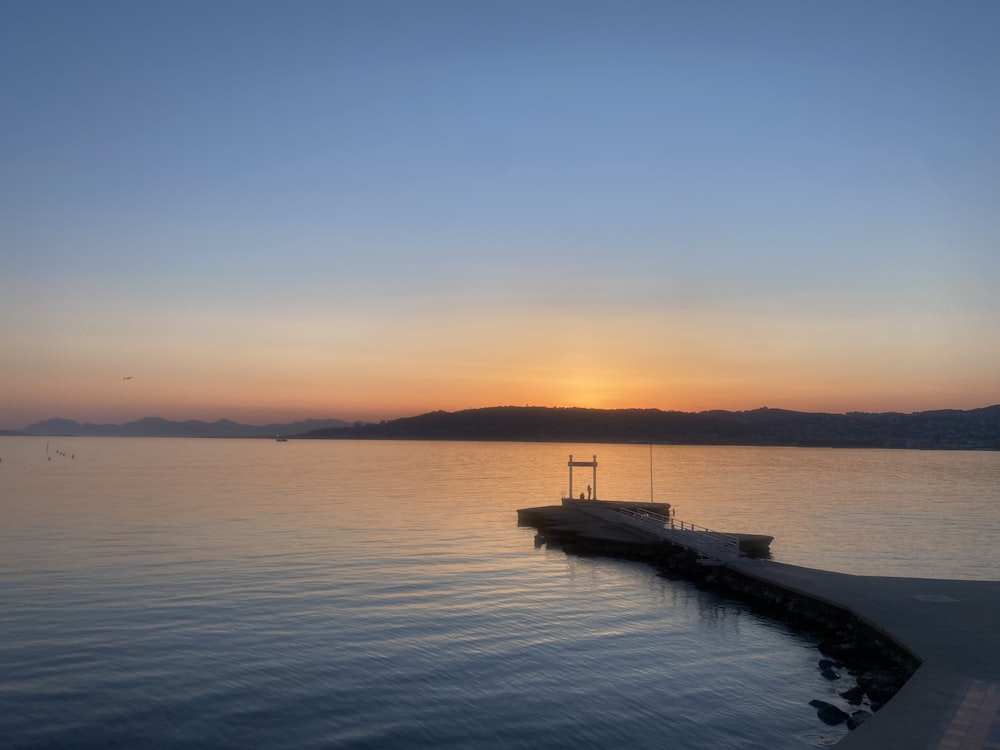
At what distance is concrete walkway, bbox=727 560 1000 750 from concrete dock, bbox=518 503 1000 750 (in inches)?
0.6

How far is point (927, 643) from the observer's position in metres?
21.6

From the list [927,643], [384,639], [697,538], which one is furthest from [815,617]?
[384,639]

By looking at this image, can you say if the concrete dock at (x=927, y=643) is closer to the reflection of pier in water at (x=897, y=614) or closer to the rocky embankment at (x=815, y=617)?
the reflection of pier in water at (x=897, y=614)

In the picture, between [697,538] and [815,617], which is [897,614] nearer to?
[815,617]

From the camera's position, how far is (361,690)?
70.9 ft

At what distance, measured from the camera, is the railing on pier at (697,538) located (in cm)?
4094

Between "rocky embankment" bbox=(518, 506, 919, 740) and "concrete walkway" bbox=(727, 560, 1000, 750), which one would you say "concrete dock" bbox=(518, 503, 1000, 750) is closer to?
"concrete walkway" bbox=(727, 560, 1000, 750)

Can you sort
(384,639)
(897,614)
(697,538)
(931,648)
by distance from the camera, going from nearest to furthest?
1. (931,648)
2. (897,614)
3. (384,639)
4. (697,538)

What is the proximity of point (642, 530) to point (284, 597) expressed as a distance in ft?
88.1

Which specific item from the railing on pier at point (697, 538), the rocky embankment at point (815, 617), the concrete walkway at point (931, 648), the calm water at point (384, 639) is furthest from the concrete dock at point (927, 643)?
the calm water at point (384, 639)

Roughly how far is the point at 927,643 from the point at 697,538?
23209mm

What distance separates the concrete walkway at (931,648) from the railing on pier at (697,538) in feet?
12.7

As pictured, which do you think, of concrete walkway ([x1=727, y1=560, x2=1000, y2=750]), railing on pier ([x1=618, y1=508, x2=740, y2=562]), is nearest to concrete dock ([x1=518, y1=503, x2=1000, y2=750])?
concrete walkway ([x1=727, y1=560, x2=1000, y2=750])

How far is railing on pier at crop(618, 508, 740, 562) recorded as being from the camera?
4094cm
